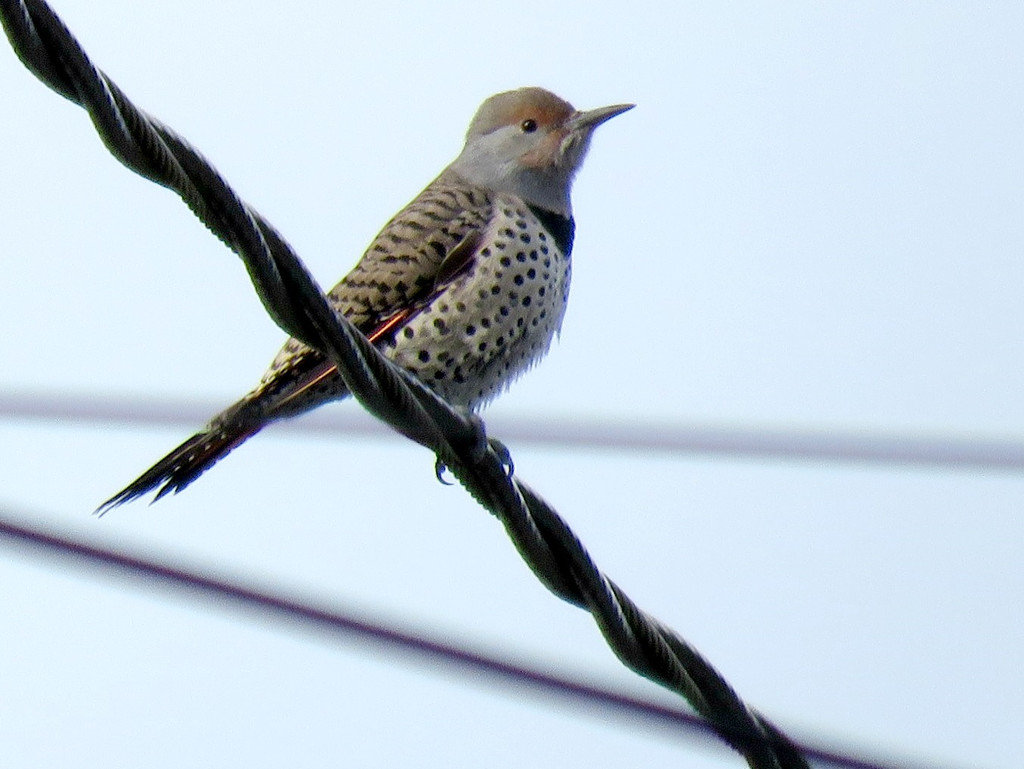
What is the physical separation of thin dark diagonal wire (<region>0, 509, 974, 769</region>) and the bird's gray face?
4280mm

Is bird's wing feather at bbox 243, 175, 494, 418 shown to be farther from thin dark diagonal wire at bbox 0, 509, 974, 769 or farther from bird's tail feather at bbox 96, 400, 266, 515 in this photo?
thin dark diagonal wire at bbox 0, 509, 974, 769

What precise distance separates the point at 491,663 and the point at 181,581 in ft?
1.20

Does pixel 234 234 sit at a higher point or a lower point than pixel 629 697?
higher

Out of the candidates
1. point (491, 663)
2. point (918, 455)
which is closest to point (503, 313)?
point (918, 455)

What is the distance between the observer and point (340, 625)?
6.20 ft

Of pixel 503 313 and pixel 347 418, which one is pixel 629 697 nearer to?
pixel 347 418

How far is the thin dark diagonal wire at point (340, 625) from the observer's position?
1.83 meters

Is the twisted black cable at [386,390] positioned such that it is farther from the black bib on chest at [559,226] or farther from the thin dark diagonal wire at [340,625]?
the black bib on chest at [559,226]

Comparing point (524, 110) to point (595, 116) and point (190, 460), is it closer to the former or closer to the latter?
point (595, 116)

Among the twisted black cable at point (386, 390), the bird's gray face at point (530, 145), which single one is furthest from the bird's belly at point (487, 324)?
the twisted black cable at point (386, 390)

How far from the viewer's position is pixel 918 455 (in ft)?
9.00

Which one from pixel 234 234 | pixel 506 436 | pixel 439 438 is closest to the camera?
pixel 506 436

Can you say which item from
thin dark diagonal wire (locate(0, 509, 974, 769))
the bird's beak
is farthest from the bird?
thin dark diagonal wire (locate(0, 509, 974, 769))

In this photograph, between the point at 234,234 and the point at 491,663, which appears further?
the point at 234,234
